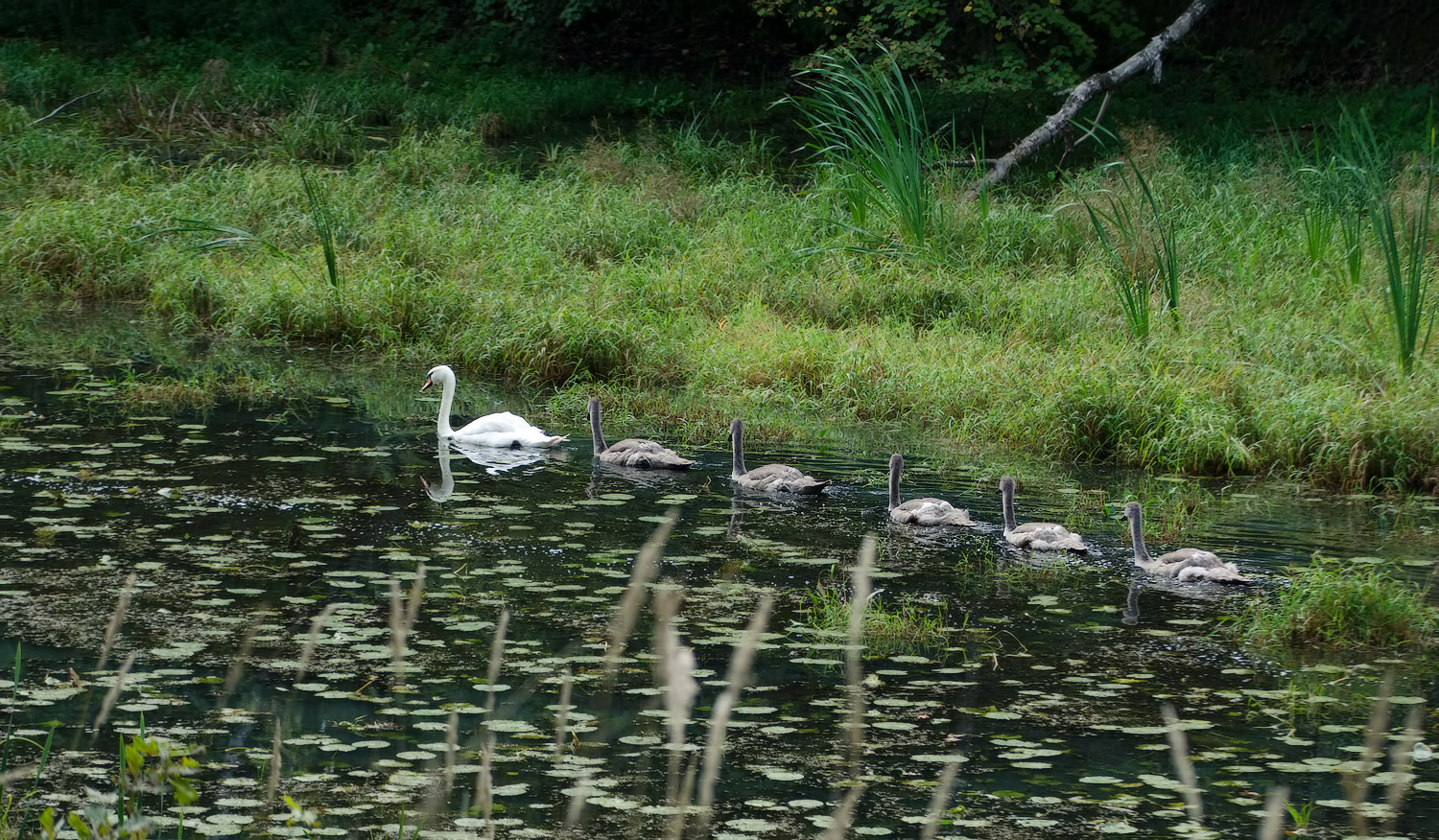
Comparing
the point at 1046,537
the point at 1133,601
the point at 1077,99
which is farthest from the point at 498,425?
the point at 1077,99

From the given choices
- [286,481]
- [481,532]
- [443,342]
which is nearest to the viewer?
[481,532]

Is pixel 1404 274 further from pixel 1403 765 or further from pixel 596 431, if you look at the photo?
pixel 1403 765

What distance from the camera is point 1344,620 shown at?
7.05m

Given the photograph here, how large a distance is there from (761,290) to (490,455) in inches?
172

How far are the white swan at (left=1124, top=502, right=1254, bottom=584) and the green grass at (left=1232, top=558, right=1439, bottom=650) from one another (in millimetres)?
560

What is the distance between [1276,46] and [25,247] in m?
17.0

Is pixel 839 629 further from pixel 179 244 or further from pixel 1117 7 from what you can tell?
pixel 1117 7


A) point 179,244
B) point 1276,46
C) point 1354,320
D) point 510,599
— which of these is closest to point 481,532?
point 510,599

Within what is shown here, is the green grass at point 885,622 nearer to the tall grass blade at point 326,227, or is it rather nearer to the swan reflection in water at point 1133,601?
the swan reflection in water at point 1133,601

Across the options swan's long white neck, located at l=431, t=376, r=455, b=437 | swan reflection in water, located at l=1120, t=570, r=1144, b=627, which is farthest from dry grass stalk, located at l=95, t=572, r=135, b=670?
swan's long white neck, located at l=431, t=376, r=455, b=437

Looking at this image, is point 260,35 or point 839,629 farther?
point 260,35

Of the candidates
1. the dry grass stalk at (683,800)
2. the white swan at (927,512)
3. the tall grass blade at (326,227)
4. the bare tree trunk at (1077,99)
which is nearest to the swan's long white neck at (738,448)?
the white swan at (927,512)

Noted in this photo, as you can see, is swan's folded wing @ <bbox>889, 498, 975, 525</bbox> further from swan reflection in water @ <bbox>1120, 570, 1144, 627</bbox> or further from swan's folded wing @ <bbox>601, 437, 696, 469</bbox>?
swan's folded wing @ <bbox>601, 437, 696, 469</bbox>

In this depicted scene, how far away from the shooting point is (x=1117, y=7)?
810 inches
